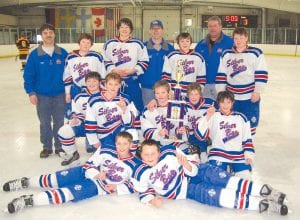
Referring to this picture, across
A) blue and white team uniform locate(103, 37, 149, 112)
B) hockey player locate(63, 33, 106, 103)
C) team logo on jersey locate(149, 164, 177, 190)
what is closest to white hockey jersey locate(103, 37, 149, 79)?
blue and white team uniform locate(103, 37, 149, 112)

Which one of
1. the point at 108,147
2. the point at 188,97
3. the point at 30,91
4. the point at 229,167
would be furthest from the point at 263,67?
the point at 30,91

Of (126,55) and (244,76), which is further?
(126,55)

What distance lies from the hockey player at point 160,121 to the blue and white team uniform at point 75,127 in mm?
Answer: 545

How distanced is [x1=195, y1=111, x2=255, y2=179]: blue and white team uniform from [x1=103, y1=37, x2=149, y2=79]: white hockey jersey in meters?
1.03

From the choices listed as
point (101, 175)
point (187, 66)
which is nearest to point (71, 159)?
point (101, 175)

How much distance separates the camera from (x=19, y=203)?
2365 millimetres

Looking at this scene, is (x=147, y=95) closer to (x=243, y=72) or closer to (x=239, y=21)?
(x=243, y=72)

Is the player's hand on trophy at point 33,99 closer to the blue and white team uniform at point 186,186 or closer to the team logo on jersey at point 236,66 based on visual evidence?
the blue and white team uniform at point 186,186

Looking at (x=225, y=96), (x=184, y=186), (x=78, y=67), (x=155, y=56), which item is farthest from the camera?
(x=155, y=56)

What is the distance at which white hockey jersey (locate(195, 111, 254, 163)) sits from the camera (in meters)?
2.84

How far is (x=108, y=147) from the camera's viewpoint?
8.62ft

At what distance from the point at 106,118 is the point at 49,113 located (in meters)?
0.74

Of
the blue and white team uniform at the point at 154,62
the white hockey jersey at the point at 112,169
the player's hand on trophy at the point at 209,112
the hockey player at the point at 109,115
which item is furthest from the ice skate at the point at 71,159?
the player's hand on trophy at the point at 209,112

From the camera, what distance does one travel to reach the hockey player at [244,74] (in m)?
3.20
